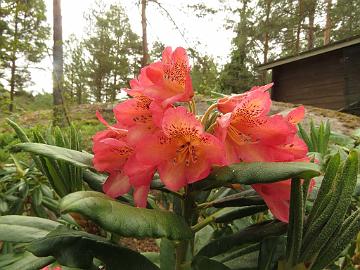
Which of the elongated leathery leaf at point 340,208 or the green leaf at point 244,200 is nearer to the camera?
the elongated leathery leaf at point 340,208

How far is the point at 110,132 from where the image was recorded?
2.53 feet

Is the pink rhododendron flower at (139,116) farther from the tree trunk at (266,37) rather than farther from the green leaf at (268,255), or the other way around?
the tree trunk at (266,37)

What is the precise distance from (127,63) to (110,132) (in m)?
28.6

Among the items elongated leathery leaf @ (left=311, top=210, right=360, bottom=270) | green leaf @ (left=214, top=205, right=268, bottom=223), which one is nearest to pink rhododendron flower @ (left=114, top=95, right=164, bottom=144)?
green leaf @ (left=214, top=205, right=268, bottom=223)

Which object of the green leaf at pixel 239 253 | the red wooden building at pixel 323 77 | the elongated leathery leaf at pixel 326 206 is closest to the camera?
the elongated leathery leaf at pixel 326 206

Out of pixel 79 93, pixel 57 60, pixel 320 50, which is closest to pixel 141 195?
pixel 57 60

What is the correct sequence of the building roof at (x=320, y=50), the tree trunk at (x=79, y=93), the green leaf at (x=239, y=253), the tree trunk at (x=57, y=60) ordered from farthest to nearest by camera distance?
the tree trunk at (x=79, y=93)
the building roof at (x=320, y=50)
the tree trunk at (x=57, y=60)
the green leaf at (x=239, y=253)

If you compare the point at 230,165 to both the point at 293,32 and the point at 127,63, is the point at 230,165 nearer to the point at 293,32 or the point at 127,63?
the point at 293,32

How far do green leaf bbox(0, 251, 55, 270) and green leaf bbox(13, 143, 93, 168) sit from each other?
226 millimetres

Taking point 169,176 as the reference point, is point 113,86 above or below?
above

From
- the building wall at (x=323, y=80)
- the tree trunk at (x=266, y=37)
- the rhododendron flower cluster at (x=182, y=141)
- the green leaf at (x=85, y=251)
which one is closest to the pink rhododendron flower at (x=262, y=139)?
the rhododendron flower cluster at (x=182, y=141)

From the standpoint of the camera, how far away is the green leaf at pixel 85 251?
25.8 inches

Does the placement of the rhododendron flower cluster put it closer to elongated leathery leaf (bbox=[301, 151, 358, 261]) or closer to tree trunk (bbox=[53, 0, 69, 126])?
elongated leathery leaf (bbox=[301, 151, 358, 261])

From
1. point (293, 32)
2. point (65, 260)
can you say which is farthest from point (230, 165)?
point (293, 32)
